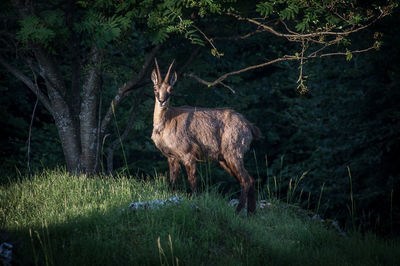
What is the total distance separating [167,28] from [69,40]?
8.92ft

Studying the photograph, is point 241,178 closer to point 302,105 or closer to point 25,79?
point 25,79

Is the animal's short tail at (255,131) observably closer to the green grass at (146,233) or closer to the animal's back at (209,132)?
the animal's back at (209,132)

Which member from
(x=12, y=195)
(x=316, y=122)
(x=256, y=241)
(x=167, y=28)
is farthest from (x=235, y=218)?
(x=316, y=122)

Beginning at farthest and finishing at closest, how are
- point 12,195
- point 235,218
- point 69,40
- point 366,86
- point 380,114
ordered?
point 366,86 < point 380,114 < point 69,40 < point 12,195 < point 235,218

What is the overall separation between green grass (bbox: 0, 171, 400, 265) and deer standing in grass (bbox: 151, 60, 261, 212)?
603mm

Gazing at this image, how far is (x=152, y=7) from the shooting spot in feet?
26.3

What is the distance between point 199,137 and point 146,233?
2930 millimetres

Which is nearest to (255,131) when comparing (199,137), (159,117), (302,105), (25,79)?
(199,137)

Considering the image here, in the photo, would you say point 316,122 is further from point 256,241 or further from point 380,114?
point 256,241

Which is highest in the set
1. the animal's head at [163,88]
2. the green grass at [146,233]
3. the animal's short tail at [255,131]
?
the animal's head at [163,88]

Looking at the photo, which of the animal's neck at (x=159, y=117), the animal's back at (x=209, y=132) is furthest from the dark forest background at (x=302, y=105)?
the animal's neck at (x=159, y=117)

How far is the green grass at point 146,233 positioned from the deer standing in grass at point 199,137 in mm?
603

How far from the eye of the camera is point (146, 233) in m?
5.89

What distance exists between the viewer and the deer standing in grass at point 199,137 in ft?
26.7
